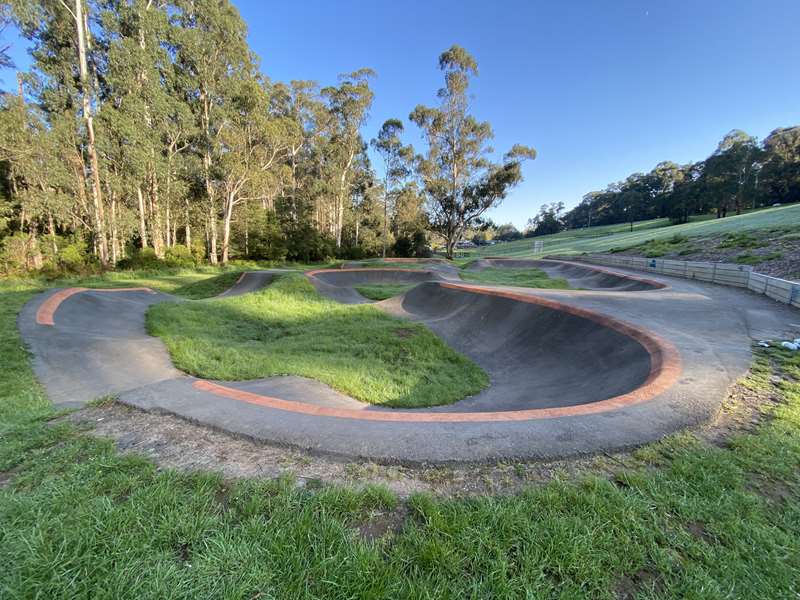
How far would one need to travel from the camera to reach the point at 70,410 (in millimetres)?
3311

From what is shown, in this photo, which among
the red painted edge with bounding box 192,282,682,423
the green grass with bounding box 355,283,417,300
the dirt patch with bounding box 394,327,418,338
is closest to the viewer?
the red painted edge with bounding box 192,282,682,423

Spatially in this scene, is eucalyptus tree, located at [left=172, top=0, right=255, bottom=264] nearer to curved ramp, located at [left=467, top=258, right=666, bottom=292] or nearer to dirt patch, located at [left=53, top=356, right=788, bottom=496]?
curved ramp, located at [left=467, top=258, right=666, bottom=292]

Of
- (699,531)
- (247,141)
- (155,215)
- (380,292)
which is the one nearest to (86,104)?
(155,215)

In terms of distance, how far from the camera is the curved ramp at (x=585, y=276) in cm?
1324

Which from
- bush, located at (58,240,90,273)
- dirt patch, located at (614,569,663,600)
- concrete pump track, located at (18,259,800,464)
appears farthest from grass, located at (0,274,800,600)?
bush, located at (58,240,90,273)

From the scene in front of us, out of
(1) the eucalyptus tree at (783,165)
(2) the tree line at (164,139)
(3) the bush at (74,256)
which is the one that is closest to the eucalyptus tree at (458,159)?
(2) the tree line at (164,139)

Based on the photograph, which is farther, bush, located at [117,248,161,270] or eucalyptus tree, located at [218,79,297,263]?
eucalyptus tree, located at [218,79,297,263]

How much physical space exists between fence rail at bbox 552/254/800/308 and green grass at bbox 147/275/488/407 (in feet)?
26.9

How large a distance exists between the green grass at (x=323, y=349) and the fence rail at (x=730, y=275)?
8200 mm

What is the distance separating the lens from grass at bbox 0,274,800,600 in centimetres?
141

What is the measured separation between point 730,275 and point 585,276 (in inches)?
292

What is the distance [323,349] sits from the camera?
24.8ft

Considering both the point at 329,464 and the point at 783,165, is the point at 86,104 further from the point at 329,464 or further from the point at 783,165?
the point at 783,165

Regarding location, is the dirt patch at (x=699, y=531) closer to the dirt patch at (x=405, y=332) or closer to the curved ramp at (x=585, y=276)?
the dirt patch at (x=405, y=332)
